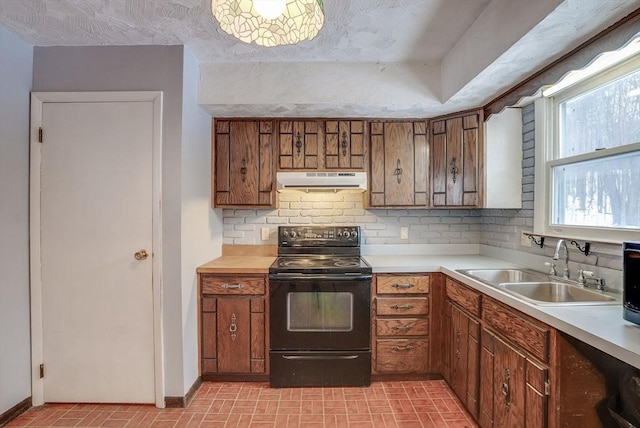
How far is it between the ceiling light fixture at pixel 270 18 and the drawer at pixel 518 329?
153 cm

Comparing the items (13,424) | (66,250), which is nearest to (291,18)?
(66,250)

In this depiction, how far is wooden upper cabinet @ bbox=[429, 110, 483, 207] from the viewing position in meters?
2.45

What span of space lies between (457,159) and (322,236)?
1.31 metres

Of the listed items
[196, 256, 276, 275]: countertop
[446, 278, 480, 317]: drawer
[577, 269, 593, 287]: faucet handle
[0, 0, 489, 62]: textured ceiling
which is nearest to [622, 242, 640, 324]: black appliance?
[577, 269, 593, 287]: faucet handle

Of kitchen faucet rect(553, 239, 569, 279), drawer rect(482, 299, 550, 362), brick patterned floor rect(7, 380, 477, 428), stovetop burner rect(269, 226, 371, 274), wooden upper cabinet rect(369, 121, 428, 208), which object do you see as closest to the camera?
drawer rect(482, 299, 550, 362)

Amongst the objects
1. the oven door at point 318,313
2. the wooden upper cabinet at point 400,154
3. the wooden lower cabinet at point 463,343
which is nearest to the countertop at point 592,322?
the wooden lower cabinet at point 463,343

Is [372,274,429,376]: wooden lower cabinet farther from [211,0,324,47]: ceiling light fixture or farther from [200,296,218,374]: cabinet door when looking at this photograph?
[211,0,324,47]: ceiling light fixture

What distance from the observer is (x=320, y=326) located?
90.0 inches

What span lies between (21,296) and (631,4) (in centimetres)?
350

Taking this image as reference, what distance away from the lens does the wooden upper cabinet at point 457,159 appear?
2447 millimetres

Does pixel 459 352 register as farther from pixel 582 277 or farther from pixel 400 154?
pixel 400 154

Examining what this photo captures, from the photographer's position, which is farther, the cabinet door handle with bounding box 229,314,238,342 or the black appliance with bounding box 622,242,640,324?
the cabinet door handle with bounding box 229,314,238,342

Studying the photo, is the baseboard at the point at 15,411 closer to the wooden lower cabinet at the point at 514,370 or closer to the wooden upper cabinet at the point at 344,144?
the wooden upper cabinet at the point at 344,144

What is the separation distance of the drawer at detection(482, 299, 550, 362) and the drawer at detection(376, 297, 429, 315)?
59cm
